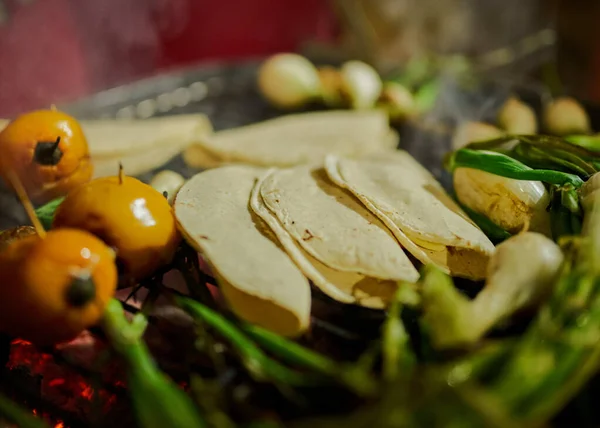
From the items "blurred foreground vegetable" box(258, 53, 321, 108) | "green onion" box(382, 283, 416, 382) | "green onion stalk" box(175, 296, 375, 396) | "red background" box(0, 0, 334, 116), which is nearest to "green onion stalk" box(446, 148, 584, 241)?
"green onion" box(382, 283, 416, 382)

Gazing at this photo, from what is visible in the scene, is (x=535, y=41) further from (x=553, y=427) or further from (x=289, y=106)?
(x=553, y=427)

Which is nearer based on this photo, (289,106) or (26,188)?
(26,188)

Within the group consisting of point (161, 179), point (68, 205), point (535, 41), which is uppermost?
point (68, 205)

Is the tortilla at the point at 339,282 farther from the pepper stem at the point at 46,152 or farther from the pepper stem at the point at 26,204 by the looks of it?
the pepper stem at the point at 46,152

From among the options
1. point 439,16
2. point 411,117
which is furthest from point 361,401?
point 439,16

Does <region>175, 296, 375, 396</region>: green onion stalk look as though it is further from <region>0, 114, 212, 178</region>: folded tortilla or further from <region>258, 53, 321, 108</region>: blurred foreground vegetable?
<region>258, 53, 321, 108</region>: blurred foreground vegetable

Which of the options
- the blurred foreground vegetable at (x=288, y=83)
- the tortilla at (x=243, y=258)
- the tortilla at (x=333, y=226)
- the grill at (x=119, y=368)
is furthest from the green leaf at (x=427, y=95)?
the grill at (x=119, y=368)
